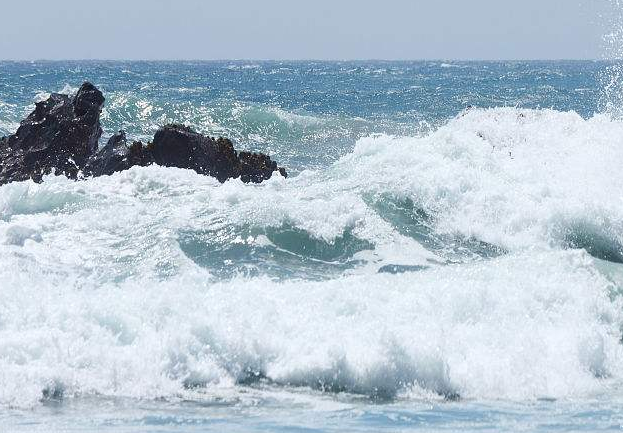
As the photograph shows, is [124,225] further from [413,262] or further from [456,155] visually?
[456,155]

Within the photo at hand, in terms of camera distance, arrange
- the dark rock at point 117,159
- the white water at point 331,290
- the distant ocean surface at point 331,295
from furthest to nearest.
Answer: the dark rock at point 117,159 → the white water at point 331,290 → the distant ocean surface at point 331,295

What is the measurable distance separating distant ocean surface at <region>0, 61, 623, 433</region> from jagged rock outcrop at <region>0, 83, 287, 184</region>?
77cm

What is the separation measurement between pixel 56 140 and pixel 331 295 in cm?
891

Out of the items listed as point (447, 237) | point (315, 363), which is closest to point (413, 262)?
point (447, 237)

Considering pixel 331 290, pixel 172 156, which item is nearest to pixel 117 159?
pixel 172 156

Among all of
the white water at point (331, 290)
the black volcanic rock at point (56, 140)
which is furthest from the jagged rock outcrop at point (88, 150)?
the white water at point (331, 290)

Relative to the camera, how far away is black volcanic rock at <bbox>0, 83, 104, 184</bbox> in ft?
55.7

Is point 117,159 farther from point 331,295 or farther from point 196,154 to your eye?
point 331,295

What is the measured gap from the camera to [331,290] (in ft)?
34.1

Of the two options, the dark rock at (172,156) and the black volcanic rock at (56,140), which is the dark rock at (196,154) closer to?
the dark rock at (172,156)

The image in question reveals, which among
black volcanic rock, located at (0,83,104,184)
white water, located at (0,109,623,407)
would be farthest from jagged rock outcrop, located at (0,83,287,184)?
white water, located at (0,109,623,407)

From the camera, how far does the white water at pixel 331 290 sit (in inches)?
345

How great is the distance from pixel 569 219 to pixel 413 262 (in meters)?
2.64

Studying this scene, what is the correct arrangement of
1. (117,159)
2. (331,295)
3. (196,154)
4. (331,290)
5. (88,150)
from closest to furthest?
(331,295)
(331,290)
(117,159)
(196,154)
(88,150)
